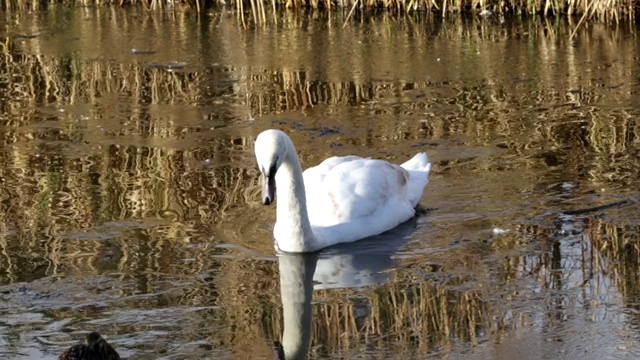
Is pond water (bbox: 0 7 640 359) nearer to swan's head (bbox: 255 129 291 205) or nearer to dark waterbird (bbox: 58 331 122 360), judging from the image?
swan's head (bbox: 255 129 291 205)

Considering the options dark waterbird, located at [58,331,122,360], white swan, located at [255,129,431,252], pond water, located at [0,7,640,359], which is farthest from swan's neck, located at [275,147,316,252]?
dark waterbird, located at [58,331,122,360]

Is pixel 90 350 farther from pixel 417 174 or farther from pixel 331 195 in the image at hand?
pixel 417 174

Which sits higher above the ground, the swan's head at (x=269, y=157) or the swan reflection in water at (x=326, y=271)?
the swan's head at (x=269, y=157)

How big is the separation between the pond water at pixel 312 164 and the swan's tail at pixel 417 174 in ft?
0.49

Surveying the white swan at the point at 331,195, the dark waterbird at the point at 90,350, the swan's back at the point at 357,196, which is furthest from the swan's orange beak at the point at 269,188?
the dark waterbird at the point at 90,350

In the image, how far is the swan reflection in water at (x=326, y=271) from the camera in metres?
6.23

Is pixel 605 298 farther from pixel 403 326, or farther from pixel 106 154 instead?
pixel 106 154

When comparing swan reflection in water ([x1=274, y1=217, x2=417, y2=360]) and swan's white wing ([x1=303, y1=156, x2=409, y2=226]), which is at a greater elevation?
swan's white wing ([x1=303, y1=156, x2=409, y2=226])

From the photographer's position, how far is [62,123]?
10.7 meters

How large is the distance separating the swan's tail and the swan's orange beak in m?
1.42

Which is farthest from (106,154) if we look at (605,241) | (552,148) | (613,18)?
(613,18)

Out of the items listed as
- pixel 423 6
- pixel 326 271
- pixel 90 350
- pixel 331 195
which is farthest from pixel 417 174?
pixel 423 6

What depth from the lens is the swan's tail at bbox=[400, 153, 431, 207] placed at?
322 inches

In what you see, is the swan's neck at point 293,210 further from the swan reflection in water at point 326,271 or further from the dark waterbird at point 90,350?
the dark waterbird at point 90,350
